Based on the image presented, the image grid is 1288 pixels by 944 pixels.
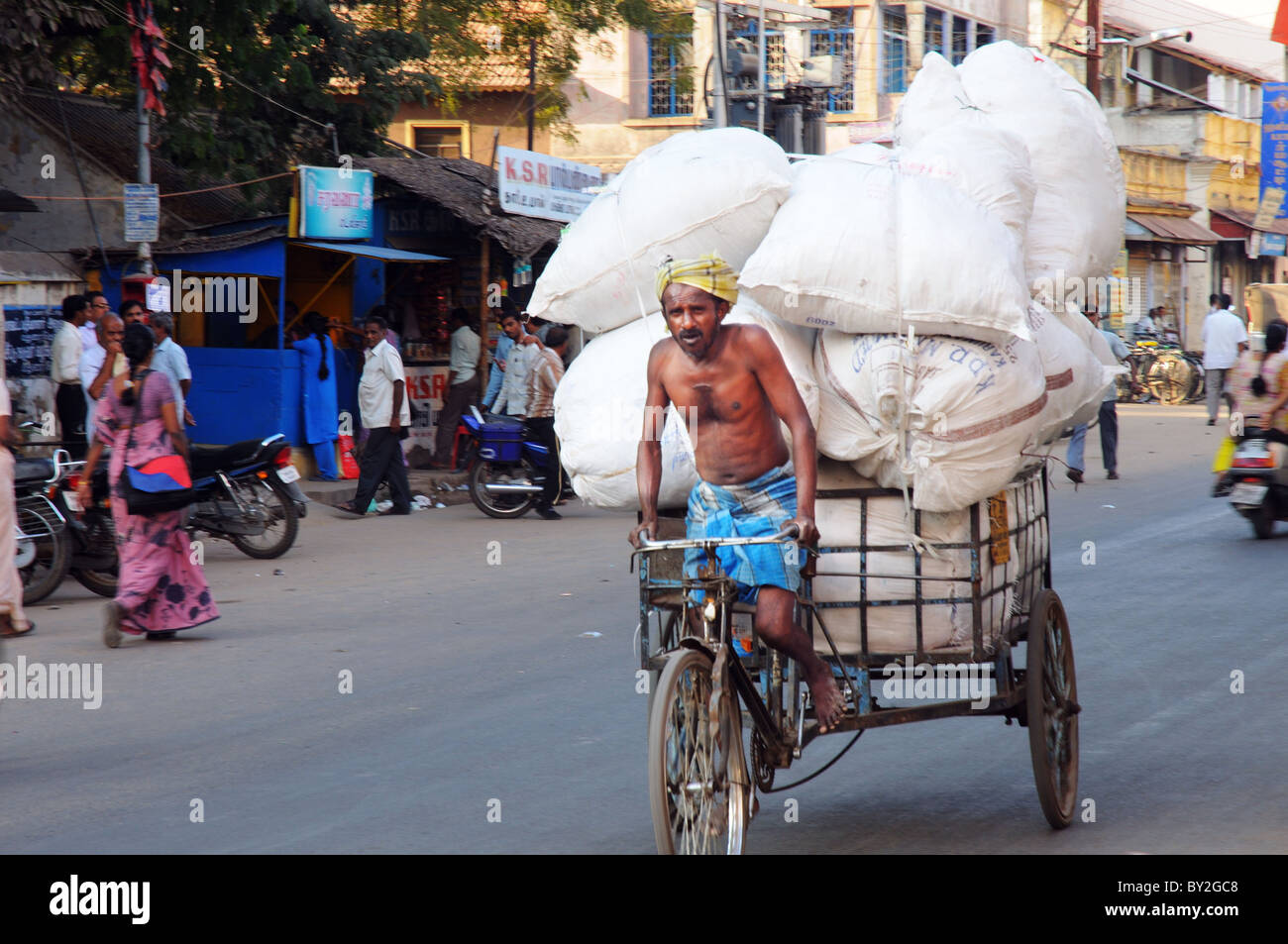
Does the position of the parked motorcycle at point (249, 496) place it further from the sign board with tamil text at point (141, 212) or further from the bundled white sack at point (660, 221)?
the bundled white sack at point (660, 221)

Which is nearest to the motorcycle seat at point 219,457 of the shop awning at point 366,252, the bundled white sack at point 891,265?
the shop awning at point 366,252

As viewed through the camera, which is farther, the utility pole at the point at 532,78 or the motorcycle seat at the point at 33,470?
the utility pole at the point at 532,78

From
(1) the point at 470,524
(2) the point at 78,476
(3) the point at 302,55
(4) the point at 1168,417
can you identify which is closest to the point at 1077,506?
(1) the point at 470,524

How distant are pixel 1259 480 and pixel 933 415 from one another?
8.18m

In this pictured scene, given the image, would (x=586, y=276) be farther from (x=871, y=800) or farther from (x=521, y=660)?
(x=521, y=660)

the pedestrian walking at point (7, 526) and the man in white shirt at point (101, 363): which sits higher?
the man in white shirt at point (101, 363)

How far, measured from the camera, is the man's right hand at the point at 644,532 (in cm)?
416

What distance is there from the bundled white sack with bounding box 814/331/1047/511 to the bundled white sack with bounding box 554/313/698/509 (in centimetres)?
73

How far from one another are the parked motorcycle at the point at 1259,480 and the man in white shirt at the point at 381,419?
7.02 m

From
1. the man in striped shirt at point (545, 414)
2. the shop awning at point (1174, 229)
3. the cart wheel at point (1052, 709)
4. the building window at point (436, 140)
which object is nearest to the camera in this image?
the cart wheel at point (1052, 709)

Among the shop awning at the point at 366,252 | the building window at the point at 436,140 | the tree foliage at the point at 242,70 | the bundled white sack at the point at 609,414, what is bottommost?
the bundled white sack at the point at 609,414

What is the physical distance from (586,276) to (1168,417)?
22.5 m

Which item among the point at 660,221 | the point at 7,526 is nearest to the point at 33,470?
the point at 7,526

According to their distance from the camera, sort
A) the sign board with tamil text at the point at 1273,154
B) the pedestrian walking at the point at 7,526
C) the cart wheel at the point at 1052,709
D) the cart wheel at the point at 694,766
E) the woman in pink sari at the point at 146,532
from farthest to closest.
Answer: the sign board with tamil text at the point at 1273,154 < the woman in pink sari at the point at 146,532 < the pedestrian walking at the point at 7,526 < the cart wheel at the point at 1052,709 < the cart wheel at the point at 694,766
